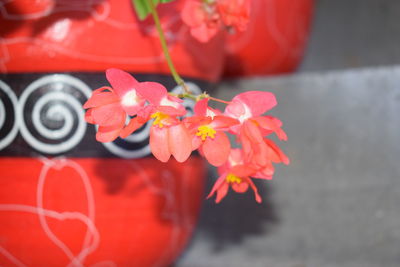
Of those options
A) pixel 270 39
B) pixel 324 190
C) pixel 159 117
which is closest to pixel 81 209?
pixel 159 117

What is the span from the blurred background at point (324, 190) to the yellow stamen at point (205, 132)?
1.31 ft

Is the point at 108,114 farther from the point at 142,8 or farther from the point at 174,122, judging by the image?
the point at 142,8

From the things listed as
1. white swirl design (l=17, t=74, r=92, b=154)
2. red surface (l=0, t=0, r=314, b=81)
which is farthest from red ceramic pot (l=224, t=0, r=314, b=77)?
→ white swirl design (l=17, t=74, r=92, b=154)

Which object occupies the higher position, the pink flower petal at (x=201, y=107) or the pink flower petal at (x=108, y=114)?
the pink flower petal at (x=201, y=107)

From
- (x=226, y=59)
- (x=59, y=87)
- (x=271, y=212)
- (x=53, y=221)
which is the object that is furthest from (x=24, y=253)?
(x=226, y=59)

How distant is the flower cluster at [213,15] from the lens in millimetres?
384

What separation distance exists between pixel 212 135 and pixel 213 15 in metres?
0.13

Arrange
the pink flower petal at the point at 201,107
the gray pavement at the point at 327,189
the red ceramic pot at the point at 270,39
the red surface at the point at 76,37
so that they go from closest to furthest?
the pink flower petal at the point at 201,107 → the red surface at the point at 76,37 → the gray pavement at the point at 327,189 → the red ceramic pot at the point at 270,39

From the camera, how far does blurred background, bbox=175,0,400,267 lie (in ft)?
2.11

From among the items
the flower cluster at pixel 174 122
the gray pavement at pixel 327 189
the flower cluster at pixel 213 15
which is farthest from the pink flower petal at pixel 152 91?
the gray pavement at pixel 327 189

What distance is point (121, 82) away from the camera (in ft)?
1.06

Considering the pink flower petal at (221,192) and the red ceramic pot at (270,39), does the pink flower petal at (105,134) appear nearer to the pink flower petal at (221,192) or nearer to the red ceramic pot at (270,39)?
the pink flower petal at (221,192)

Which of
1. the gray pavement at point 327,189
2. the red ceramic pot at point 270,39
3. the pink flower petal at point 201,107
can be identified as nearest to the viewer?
the pink flower petal at point 201,107

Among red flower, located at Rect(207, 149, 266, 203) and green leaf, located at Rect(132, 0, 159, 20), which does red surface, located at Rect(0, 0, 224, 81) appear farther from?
red flower, located at Rect(207, 149, 266, 203)
